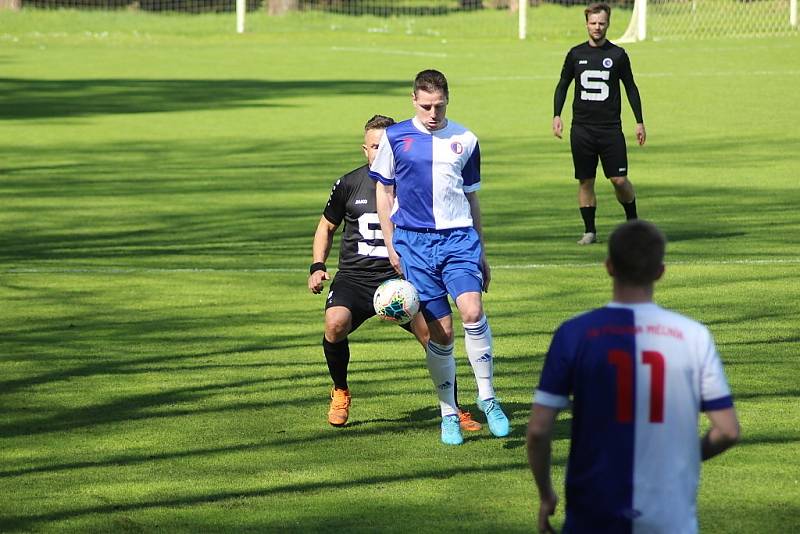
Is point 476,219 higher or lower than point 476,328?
higher

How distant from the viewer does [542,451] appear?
477cm

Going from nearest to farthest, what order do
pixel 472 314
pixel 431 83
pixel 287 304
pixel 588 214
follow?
pixel 431 83 < pixel 472 314 < pixel 287 304 < pixel 588 214

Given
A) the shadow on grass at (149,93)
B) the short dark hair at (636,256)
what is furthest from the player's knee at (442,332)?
the shadow on grass at (149,93)

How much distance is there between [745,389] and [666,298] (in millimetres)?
3568

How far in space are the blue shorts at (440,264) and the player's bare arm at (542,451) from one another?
3733mm

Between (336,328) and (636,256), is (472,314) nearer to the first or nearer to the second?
(336,328)

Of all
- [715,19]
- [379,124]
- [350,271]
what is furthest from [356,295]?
[715,19]

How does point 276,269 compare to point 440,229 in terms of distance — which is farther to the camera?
point 276,269

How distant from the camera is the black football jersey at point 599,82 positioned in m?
16.7

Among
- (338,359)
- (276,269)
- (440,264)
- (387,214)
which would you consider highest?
(387,214)

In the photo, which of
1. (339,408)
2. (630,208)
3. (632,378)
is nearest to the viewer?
(632,378)

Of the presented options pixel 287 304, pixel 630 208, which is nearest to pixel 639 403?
pixel 287 304

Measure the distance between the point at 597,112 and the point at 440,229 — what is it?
8543 mm

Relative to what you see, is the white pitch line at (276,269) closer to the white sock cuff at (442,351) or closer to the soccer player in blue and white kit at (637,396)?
the white sock cuff at (442,351)
